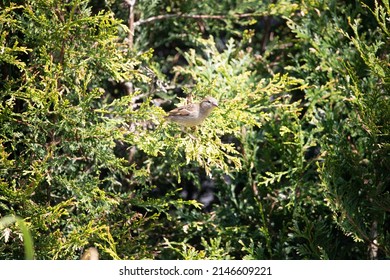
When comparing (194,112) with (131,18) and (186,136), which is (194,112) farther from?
(131,18)

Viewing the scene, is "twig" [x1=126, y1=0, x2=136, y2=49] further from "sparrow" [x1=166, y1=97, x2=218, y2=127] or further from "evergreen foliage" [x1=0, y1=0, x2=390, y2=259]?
"sparrow" [x1=166, y1=97, x2=218, y2=127]

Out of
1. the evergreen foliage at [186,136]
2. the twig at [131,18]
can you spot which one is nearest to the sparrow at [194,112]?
the evergreen foliage at [186,136]

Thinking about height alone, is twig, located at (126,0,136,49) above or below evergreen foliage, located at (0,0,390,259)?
above

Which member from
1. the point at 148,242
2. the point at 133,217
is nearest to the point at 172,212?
the point at 148,242

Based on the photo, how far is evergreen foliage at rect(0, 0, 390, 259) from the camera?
13.8 ft

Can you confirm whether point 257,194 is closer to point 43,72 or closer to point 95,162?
point 95,162

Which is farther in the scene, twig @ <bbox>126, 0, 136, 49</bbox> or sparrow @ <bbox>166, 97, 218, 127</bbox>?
twig @ <bbox>126, 0, 136, 49</bbox>

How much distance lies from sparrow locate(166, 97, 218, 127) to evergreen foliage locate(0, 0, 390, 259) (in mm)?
108

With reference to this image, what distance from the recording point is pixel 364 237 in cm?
450

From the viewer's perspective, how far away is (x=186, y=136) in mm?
4402

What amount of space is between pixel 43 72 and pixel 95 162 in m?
0.68

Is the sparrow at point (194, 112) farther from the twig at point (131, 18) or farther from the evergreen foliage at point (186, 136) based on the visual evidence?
the twig at point (131, 18)

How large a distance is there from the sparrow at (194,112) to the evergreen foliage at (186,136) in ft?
0.35

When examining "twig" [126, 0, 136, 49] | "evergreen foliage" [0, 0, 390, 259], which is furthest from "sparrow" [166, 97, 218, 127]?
"twig" [126, 0, 136, 49]
